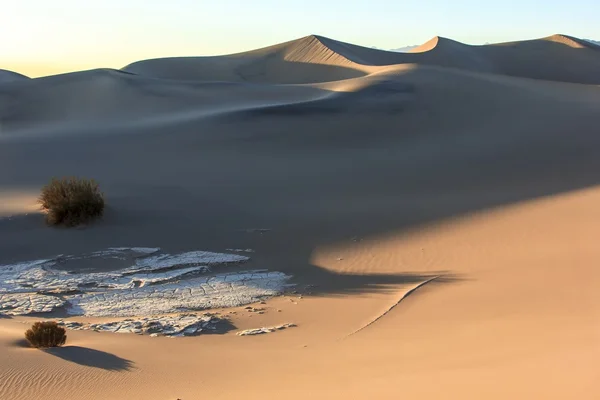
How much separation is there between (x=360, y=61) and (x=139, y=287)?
Result: 151 ft

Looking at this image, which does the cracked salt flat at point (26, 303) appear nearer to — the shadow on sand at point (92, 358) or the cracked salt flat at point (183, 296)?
the cracked salt flat at point (183, 296)

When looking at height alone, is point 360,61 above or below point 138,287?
above

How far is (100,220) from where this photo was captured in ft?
45.7

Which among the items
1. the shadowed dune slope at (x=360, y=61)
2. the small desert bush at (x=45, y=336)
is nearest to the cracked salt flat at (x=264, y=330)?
the small desert bush at (x=45, y=336)

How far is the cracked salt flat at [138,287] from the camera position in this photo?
31.2 feet

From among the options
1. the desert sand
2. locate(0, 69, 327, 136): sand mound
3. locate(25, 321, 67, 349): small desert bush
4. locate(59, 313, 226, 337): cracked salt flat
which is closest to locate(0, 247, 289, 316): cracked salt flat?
the desert sand

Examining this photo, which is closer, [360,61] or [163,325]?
[163,325]

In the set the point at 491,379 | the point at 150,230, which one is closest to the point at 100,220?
the point at 150,230

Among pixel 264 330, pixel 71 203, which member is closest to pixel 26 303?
pixel 264 330

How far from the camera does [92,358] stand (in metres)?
6.41

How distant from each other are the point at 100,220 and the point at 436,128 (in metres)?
12.0

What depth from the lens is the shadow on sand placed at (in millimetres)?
6211

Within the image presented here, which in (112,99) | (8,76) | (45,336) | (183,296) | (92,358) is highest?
(8,76)

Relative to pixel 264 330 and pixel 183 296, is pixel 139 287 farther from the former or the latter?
pixel 264 330
